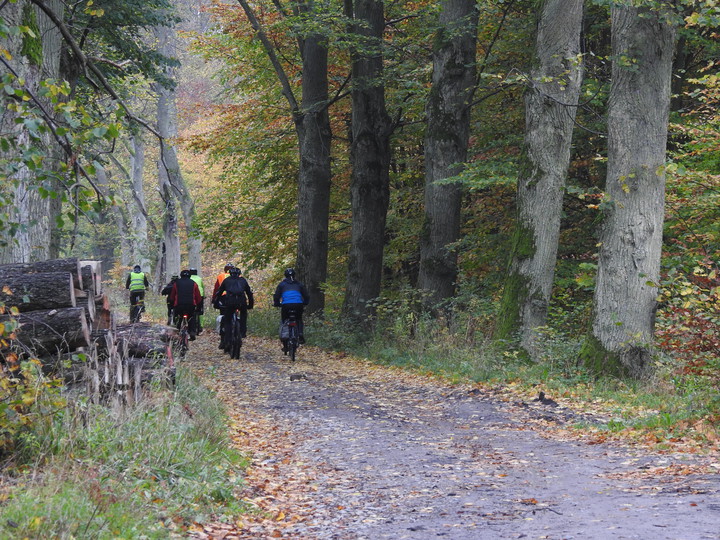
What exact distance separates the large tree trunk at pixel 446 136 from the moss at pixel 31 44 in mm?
9738

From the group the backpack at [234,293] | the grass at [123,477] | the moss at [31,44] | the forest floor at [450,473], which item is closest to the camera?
the grass at [123,477]

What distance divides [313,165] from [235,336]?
21.9 feet

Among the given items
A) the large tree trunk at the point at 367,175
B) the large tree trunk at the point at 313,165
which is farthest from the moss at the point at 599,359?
the large tree trunk at the point at 313,165

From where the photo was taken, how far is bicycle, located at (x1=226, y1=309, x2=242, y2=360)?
57.3 ft

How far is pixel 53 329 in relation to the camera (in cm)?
756

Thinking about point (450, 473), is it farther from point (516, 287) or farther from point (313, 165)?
point (313, 165)

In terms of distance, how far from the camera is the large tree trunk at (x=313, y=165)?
2236cm

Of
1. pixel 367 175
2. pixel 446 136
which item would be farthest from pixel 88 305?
pixel 367 175

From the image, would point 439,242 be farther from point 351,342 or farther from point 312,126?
point 312,126

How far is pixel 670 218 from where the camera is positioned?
44.9ft

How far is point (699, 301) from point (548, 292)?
209 inches

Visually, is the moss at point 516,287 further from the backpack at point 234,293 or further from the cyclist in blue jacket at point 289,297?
the backpack at point 234,293

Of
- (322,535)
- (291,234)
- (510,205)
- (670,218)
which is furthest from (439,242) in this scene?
(322,535)

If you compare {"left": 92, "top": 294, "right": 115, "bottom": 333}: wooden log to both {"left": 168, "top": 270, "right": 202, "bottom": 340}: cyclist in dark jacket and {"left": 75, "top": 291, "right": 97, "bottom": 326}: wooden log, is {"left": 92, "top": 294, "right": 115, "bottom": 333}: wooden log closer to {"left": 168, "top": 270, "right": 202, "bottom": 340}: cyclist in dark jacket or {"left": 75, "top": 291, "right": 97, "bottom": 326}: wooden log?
{"left": 75, "top": 291, "right": 97, "bottom": 326}: wooden log
